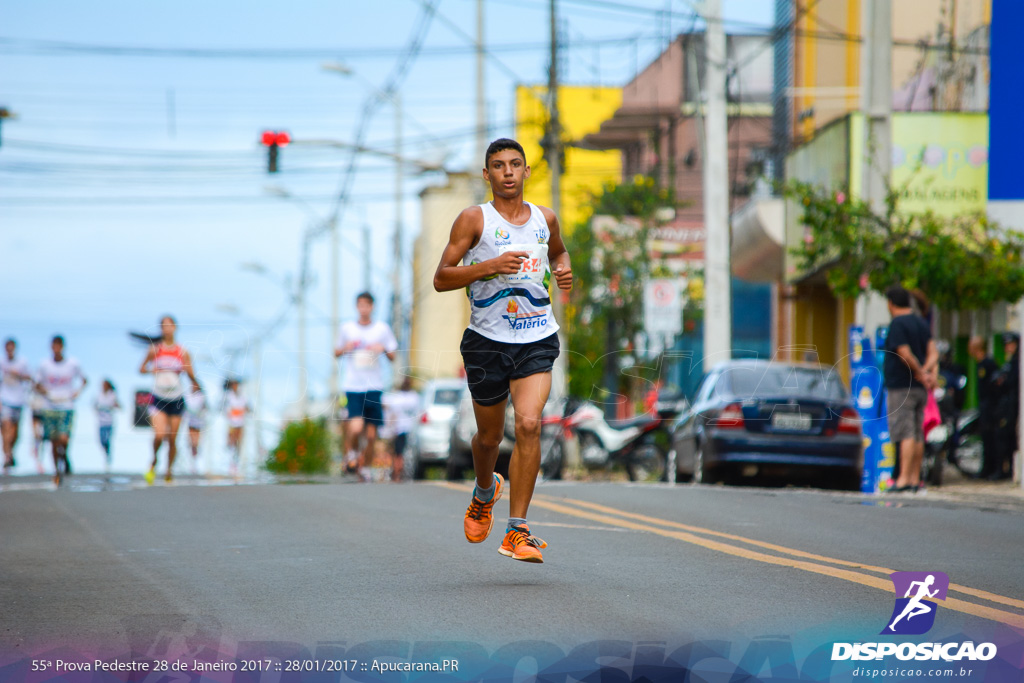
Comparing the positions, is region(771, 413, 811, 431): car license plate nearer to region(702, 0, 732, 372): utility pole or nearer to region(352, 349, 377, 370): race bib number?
region(352, 349, 377, 370): race bib number

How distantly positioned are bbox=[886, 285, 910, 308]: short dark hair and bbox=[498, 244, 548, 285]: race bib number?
25.8 ft

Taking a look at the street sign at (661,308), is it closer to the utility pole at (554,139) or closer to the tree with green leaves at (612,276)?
the utility pole at (554,139)

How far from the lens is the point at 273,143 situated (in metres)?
25.6

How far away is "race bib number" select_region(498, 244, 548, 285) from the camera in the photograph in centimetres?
745

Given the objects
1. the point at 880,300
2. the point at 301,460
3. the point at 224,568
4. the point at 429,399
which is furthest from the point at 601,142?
the point at 224,568

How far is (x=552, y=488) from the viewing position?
14391mm

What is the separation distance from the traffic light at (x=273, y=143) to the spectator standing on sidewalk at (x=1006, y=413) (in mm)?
13242

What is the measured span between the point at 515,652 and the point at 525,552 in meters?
1.76

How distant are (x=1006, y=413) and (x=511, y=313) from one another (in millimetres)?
10914

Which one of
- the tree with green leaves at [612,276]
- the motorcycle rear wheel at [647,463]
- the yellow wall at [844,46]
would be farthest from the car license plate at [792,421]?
the tree with green leaves at [612,276]

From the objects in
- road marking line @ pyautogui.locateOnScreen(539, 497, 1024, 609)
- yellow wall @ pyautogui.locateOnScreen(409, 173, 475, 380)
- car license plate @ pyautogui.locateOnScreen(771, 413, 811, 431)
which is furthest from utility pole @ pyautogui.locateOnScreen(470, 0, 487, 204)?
Result: yellow wall @ pyautogui.locateOnScreen(409, 173, 475, 380)

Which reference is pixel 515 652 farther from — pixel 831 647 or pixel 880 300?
pixel 880 300

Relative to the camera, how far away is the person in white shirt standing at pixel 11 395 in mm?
21641

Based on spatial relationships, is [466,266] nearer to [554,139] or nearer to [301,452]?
[554,139]
